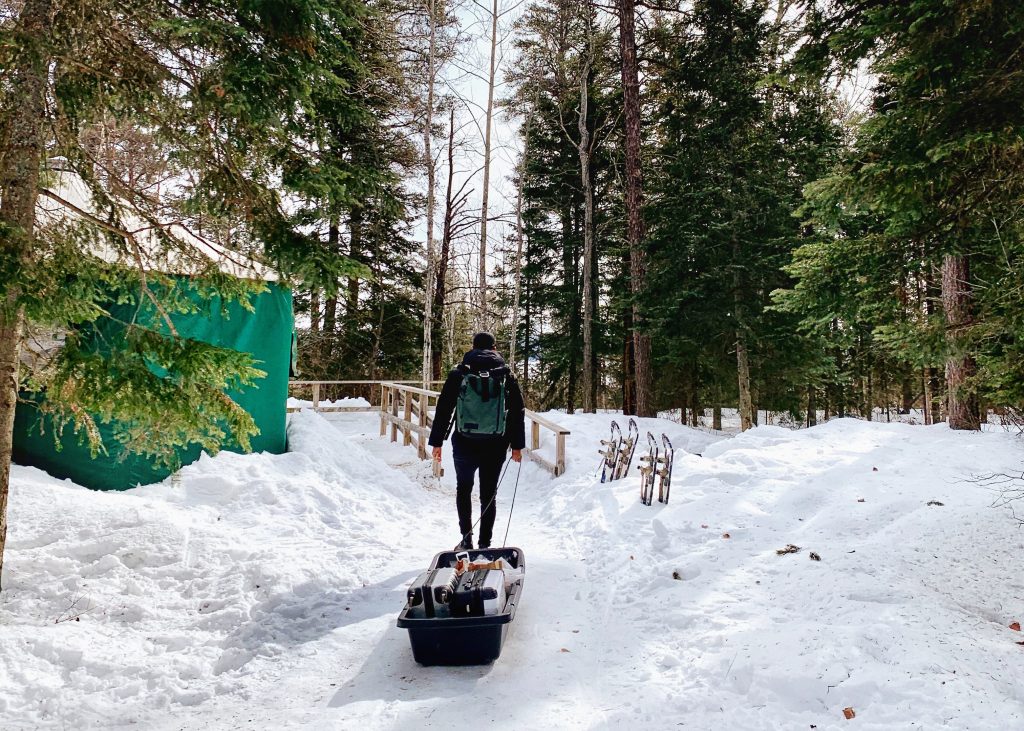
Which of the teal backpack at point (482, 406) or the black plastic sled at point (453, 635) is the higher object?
the teal backpack at point (482, 406)

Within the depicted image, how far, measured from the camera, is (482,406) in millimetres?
4926

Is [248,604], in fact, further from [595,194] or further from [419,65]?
[595,194]

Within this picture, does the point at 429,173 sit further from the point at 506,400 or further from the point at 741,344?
the point at 506,400

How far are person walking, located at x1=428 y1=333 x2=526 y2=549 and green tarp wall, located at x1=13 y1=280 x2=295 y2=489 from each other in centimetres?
207

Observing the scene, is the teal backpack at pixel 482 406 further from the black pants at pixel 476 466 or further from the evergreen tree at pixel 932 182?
the evergreen tree at pixel 932 182

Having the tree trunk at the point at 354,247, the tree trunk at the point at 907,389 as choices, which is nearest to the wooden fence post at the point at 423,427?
the tree trunk at the point at 354,247

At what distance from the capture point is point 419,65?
16.5m

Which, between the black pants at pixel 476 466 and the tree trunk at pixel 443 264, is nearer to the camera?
the black pants at pixel 476 466

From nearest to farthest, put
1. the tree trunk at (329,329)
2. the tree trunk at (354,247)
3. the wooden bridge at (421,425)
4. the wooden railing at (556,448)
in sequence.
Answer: the wooden railing at (556,448) < the wooden bridge at (421,425) < the tree trunk at (354,247) < the tree trunk at (329,329)

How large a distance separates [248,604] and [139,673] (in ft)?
2.80

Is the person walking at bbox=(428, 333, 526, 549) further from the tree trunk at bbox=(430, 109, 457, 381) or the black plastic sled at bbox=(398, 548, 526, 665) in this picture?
the tree trunk at bbox=(430, 109, 457, 381)

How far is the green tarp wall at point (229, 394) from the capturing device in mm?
6027

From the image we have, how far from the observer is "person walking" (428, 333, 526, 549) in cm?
493

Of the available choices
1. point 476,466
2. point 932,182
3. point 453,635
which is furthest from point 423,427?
point 932,182
